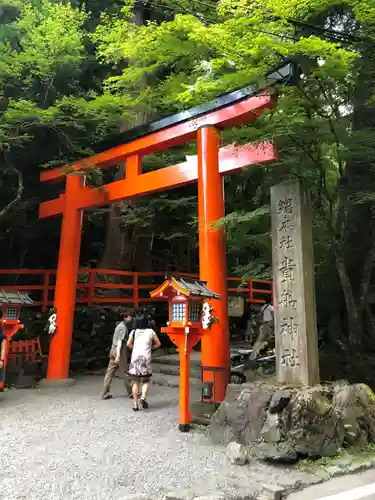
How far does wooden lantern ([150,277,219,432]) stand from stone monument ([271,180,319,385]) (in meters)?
1.17

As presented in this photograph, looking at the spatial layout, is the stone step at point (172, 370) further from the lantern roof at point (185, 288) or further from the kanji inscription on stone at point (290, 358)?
the kanji inscription on stone at point (290, 358)

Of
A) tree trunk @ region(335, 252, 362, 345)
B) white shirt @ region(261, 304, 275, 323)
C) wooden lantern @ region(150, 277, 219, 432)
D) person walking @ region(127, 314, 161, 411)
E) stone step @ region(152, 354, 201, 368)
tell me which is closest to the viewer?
wooden lantern @ region(150, 277, 219, 432)

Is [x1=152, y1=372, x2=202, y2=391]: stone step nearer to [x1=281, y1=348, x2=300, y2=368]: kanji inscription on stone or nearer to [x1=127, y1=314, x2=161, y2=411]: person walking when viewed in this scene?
[x1=127, y1=314, x2=161, y2=411]: person walking

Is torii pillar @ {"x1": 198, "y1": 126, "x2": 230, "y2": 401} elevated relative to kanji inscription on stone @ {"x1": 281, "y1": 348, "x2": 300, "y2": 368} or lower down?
elevated

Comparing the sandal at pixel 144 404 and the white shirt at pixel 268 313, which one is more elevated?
the white shirt at pixel 268 313

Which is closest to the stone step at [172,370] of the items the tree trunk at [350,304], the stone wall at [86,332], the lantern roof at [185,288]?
the stone wall at [86,332]

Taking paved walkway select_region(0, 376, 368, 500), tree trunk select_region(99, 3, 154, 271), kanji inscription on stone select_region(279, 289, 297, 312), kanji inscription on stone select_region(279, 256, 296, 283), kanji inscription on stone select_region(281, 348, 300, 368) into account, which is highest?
tree trunk select_region(99, 3, 154, 271)

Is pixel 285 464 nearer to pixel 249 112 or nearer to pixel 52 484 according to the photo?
pixel 52 484

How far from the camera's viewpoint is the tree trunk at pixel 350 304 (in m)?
6.96

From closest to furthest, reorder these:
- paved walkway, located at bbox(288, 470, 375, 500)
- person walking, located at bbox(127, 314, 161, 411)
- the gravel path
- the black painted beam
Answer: paved walkway, located at bbox(288, 470, 375, 500), the gravel path, the black painted beam, person walking, located at bbox(127, 314, 161, 411)

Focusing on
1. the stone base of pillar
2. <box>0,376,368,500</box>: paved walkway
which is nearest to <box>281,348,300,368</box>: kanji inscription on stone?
<box>0,376,368,500</box>: paved walkway

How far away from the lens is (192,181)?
886cm

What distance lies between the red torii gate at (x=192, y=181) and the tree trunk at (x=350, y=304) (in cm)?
205

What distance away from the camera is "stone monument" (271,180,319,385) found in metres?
5.73
